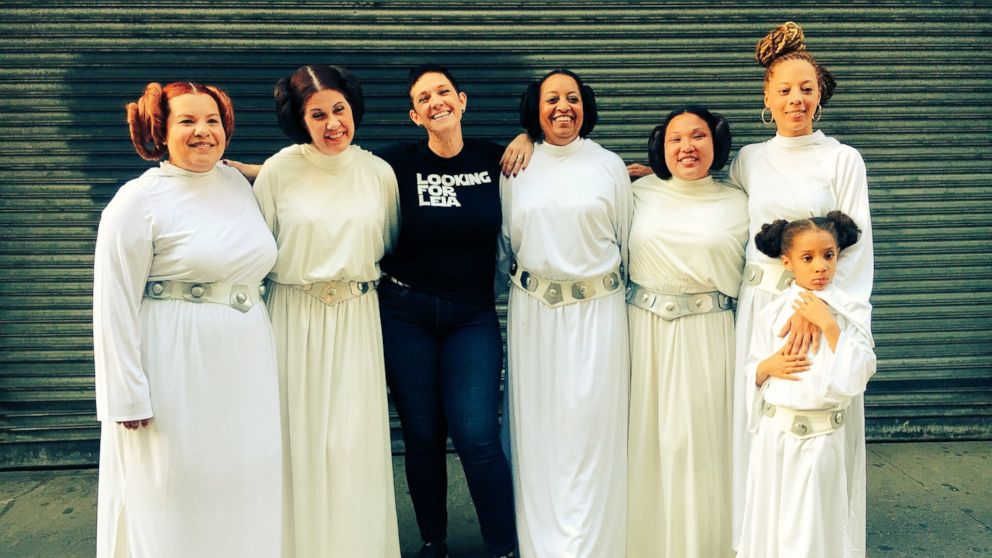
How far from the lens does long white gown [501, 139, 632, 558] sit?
3.11m

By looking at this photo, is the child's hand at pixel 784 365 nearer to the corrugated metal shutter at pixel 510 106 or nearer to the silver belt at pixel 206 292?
the silver belt at pixel 206 292

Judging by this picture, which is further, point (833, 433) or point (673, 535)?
point (673, 535)

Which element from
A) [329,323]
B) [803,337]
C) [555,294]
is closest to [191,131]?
[329,323]

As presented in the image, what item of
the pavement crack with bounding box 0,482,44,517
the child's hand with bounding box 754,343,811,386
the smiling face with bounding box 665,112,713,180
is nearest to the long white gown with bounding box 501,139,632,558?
the smiling face with bounding box 665,112,713,180

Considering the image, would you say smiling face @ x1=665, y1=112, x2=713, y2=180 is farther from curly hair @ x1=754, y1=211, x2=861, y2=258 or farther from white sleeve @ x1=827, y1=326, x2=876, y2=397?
white sleeve @ x1=827, y1=326, x2=876, y2=397

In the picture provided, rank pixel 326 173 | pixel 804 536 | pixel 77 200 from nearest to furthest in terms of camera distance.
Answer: pixel 804 536 < pixel 326 173 < pixel 77 200

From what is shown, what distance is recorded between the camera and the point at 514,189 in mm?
3201

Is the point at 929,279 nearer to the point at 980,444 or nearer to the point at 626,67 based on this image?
the point at 980,444

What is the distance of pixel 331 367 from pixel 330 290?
0.28 meters

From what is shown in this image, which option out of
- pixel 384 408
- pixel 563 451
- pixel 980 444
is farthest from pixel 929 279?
pixel 384 408

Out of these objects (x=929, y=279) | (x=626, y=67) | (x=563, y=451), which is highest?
(x=626, y=67)

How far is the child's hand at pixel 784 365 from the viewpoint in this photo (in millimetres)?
2793

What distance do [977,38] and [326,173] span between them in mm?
3827

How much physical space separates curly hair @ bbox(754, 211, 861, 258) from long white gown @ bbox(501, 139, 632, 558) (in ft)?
1.81
